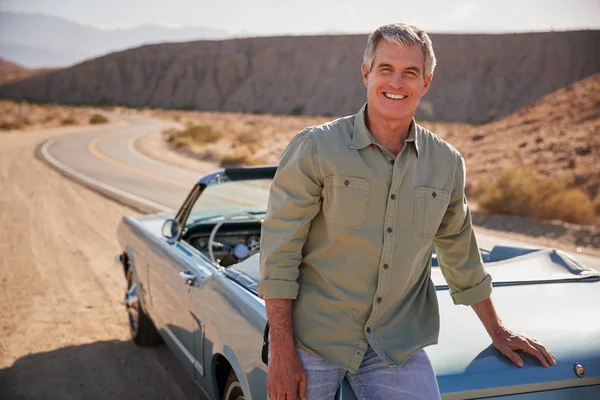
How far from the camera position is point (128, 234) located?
5082mm

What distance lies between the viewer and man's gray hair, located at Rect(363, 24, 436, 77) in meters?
1.89

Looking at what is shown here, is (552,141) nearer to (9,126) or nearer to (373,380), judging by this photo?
(373,380)

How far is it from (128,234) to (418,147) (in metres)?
3.64

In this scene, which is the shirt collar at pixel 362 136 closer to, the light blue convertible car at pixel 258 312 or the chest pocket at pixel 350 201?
the chest pocket at pixel 350 201

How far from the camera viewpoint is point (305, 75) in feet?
255

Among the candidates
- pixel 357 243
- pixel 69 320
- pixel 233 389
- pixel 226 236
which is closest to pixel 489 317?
pixel 357 243

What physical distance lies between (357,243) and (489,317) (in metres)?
0.72

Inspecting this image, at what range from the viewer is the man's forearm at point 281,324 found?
1.86m

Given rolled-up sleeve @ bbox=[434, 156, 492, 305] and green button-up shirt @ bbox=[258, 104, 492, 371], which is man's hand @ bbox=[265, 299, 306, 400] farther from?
rolled-up sleeve @ bbox=[434, 156, 492, 305]

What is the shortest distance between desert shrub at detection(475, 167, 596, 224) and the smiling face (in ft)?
35.6

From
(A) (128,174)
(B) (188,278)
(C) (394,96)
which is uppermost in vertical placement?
(C) (394,96)

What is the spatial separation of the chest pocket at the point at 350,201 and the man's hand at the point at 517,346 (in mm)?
788

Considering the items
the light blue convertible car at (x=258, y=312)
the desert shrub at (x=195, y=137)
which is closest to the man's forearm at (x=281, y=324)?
the light blue convertible car at (x=258, y=312)

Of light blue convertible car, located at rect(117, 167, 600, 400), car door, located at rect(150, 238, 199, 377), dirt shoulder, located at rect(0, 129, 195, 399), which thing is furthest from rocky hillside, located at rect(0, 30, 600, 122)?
car door, located at rect(150, 238, 199, 377)
